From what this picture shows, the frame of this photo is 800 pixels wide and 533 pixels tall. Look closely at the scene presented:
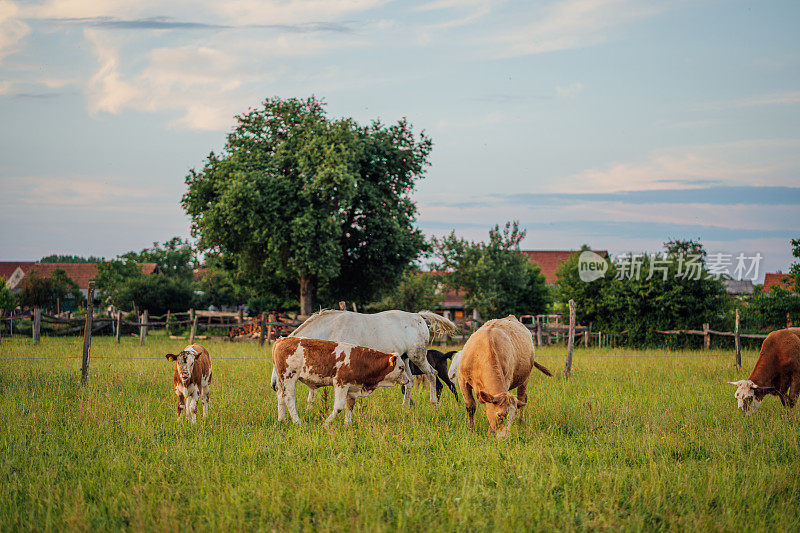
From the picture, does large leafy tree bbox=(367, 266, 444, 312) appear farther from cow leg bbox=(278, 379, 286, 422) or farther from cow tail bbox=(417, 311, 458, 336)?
cow leg bbox=(278, 379, 286, 422)

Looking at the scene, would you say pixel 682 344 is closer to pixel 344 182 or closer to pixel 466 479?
pixel 344 182

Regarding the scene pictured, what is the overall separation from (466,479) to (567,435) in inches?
115

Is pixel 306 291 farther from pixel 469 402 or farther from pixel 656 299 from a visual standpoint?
pixel 469 402

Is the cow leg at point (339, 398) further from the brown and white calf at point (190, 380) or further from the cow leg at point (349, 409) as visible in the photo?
the brown and white calf at point (190, 380)

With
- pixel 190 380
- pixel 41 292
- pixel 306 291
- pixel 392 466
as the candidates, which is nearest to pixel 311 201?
pixel 306 291

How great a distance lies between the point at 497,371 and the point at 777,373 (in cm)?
576

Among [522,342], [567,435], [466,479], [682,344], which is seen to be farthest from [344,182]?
[466,479]

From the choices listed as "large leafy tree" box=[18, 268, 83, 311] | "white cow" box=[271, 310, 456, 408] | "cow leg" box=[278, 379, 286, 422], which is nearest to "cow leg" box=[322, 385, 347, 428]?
"cow leg" box=[278, 379, 286, 422]

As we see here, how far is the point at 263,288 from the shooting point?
3662cm

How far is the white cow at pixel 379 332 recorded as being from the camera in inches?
455

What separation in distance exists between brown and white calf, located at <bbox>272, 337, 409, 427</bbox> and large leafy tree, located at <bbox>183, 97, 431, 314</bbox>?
20.2 m

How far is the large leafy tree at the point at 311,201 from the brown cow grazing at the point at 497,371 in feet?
66.8

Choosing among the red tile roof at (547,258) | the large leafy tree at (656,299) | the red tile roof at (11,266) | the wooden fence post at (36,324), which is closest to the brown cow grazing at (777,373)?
the large leafy tree at (656,299)

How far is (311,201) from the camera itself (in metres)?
31.0
